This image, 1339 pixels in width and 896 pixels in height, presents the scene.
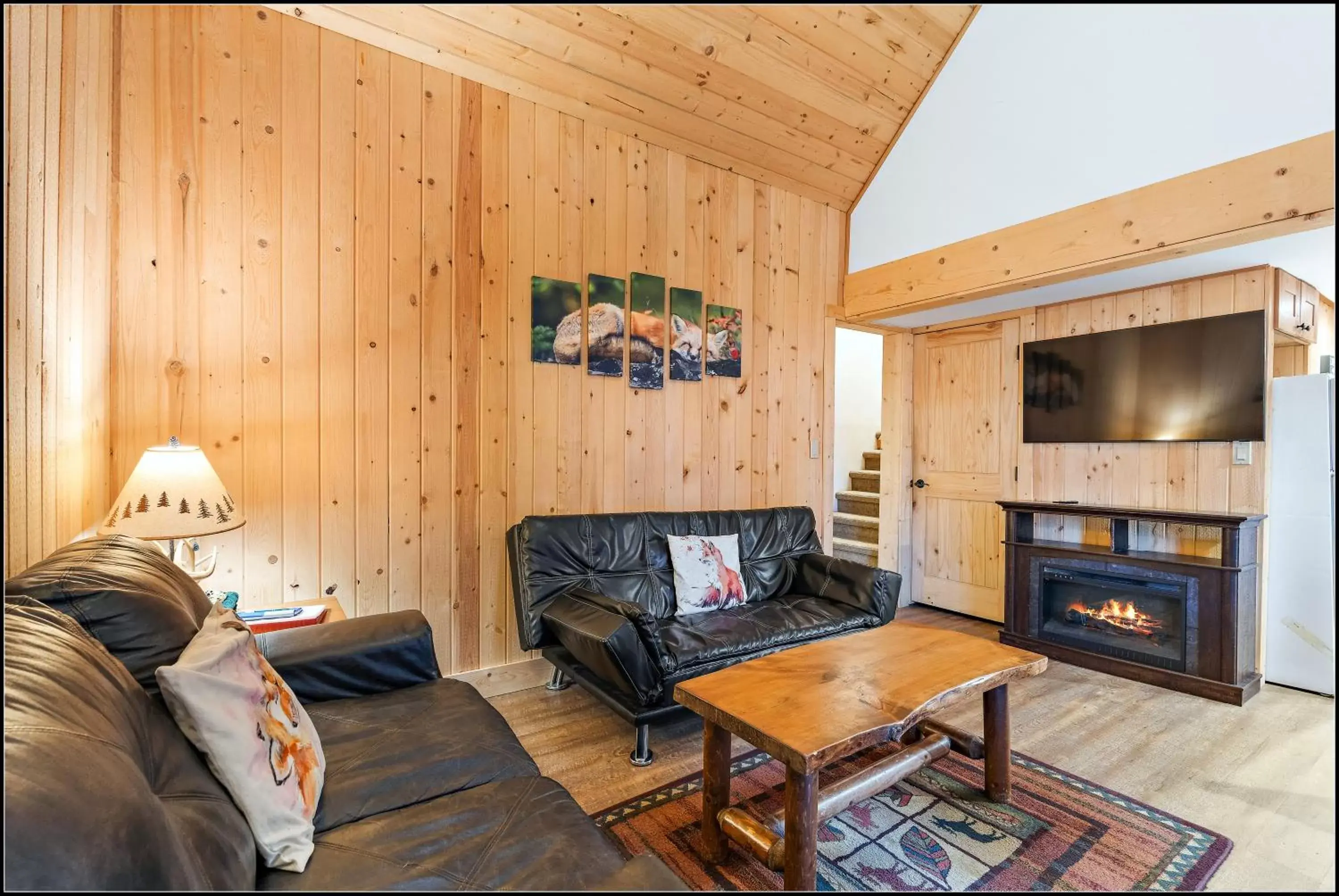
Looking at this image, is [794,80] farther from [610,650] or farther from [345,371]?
[610,650]

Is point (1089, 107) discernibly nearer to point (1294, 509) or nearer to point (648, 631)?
point (648, 631)

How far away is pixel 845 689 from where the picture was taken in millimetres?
1735

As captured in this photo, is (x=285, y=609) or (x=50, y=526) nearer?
(x=50, y=526)

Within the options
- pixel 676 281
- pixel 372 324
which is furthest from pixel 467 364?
pixel 676 281

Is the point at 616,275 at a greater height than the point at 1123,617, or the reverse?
the point at 616,275

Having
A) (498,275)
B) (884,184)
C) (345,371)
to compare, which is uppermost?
(884,184)

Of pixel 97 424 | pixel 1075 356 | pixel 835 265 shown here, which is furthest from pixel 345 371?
pixel 1075 356

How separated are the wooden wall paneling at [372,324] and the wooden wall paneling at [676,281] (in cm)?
151

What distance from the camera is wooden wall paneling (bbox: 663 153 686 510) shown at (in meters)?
3.47

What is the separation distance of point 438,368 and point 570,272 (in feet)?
2.85

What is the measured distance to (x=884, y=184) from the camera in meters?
3.96

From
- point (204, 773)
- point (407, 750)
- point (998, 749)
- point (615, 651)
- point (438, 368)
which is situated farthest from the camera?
point (438, 368)

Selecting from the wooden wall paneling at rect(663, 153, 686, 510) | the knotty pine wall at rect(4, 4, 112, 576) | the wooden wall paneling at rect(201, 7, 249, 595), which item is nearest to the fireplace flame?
the wooden wall paneling at rect(663, 153, 686, 510)

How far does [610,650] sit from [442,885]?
114 centimetres
